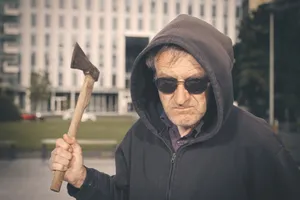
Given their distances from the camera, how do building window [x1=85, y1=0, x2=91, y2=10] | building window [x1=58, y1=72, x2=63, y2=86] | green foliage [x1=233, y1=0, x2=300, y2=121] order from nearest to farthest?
green foliage [x1=233, y1=0, x2=300, y2=121], building window [x1=85, y1=0, x2=91, y2=10], building window [x1=58, y1=72, x2=63, y2=86]

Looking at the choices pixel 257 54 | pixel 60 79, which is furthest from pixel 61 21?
pixel 257 54

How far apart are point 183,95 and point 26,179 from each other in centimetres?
668

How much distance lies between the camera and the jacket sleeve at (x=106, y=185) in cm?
121

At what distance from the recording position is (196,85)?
3.53ft

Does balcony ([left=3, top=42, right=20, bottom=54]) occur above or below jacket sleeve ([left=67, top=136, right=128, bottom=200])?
above

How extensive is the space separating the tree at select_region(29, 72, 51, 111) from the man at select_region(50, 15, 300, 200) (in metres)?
31.9

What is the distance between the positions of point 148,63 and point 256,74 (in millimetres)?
3609

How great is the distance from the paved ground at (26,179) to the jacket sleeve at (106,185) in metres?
3.39

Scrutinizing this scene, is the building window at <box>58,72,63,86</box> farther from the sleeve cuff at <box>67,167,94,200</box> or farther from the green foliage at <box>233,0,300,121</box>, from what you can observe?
the sleeve cuff at <box>67,167,94,200</box>

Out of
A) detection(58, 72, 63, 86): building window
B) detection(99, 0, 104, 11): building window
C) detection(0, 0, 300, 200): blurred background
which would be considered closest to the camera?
detection(0, 0, 300, 200): blurred background

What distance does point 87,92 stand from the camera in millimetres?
1138

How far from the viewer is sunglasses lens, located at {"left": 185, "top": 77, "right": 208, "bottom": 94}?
1075 mm

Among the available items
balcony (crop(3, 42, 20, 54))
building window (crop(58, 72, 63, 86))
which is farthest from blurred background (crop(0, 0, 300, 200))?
building window (crop(58, 72, 63, 86))

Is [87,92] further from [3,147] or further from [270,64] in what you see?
[3,147]
